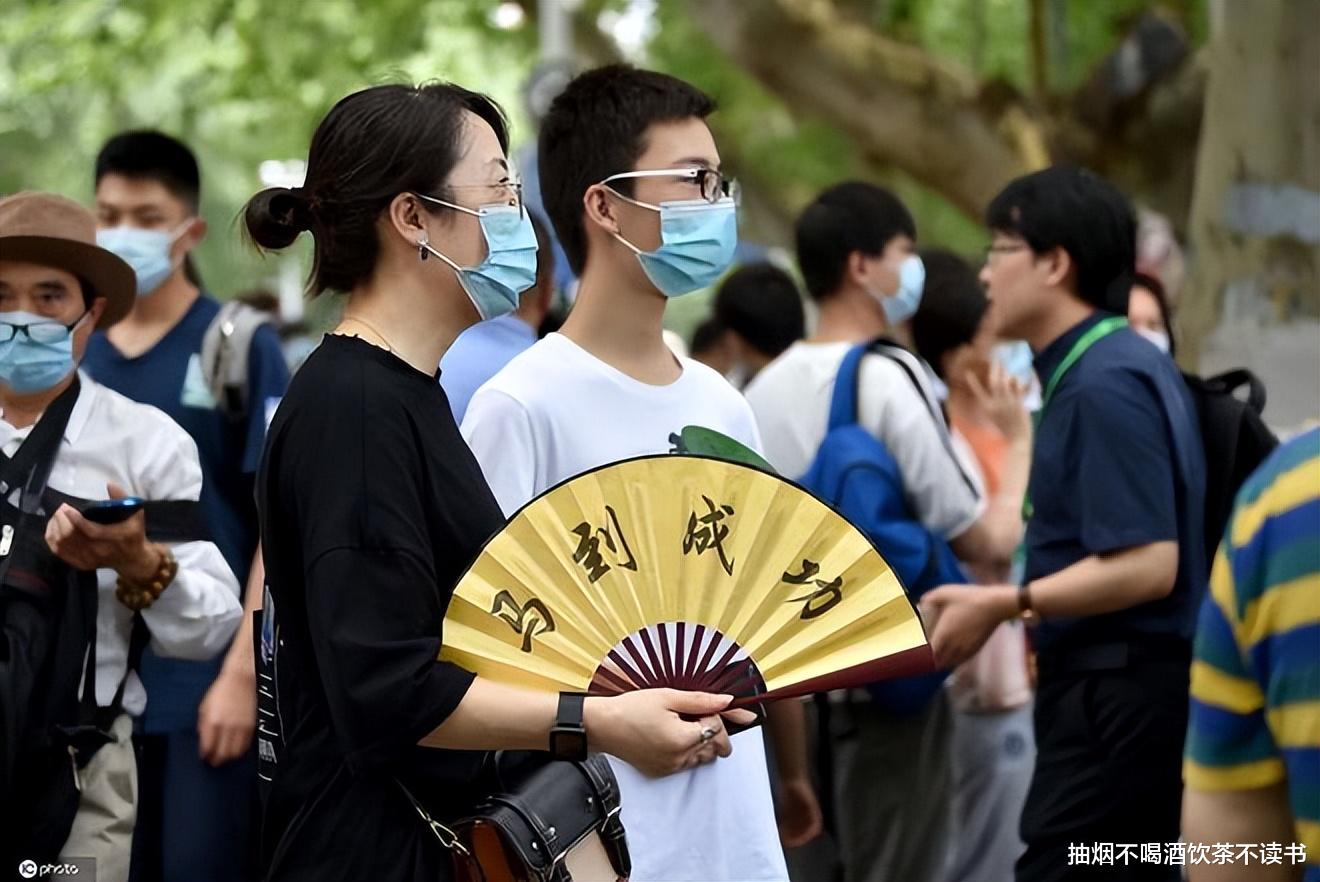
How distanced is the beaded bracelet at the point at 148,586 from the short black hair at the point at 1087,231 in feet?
7.90

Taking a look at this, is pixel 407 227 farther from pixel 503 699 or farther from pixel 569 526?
pixel 503 699

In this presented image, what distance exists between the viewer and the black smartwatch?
3.14 metres

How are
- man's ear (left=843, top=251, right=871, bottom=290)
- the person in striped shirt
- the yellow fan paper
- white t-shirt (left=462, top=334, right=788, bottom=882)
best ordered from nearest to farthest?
the person in striped shirt → the yellow fan paper → white t-shirt (left=462, top=334, right=788, bottom=882) → man's ear (left=843, top=251, right=871, bottom=290)

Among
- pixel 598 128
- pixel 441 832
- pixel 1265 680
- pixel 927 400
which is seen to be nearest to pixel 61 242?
pixel 598 128

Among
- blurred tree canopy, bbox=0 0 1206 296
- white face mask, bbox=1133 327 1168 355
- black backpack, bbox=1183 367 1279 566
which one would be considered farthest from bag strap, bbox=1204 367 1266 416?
blurred tree canopy, bbox=0 0 1206 296

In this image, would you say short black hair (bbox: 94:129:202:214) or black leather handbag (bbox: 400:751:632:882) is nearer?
black leather handbag (bbox: 400:751:632:882)

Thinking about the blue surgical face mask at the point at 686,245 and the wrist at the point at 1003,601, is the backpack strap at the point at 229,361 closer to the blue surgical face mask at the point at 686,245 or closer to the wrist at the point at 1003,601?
the blue surgical face mask at the point at 686,245

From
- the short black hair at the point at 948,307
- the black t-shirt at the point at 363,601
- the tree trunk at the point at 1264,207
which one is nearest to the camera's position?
the black t-shirt at the point at 363,601

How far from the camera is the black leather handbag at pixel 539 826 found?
3.19 metres

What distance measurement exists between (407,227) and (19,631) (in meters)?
1.54

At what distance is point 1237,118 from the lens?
29.1ft

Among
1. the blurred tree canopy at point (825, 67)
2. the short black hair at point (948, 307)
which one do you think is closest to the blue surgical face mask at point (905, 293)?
the short black hair at point (948, 307)

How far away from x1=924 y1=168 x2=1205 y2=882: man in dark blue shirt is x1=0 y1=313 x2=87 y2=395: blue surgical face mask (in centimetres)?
230

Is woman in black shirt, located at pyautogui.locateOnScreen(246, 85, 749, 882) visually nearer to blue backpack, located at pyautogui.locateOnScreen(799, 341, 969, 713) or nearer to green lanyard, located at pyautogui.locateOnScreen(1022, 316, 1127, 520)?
green lanyard, located at pyautogui.locateOnScreen(1022, 316, 1127, 520)
